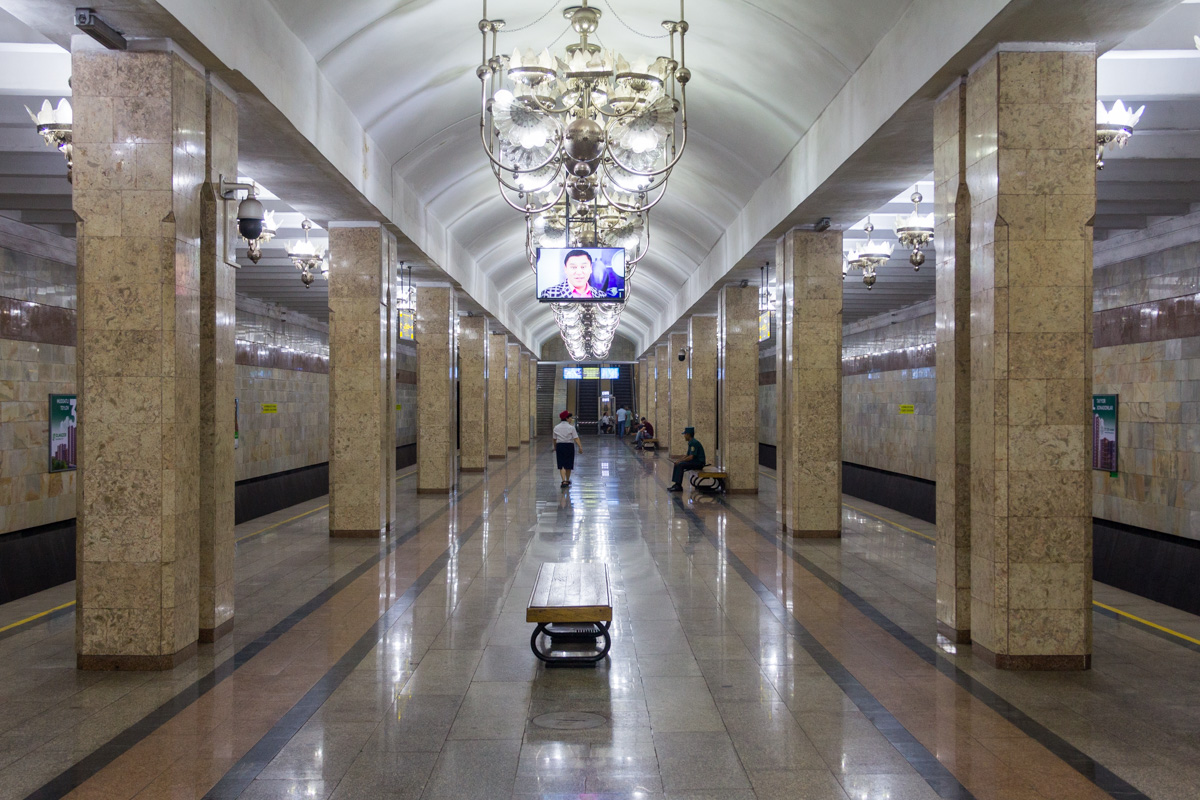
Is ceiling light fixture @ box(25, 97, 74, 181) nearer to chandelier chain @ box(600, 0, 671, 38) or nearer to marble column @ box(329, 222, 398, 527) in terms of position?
marble column @ box(329, 222, 398, 527)

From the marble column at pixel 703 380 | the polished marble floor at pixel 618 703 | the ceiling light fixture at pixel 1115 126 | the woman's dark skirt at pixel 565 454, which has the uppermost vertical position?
the ceiling light fixture at pixel 1115 126

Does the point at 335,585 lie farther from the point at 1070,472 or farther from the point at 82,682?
the point at 1070,472

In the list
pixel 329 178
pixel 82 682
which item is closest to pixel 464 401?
pixel 329 178

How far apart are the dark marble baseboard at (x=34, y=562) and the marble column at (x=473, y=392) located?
1267cm

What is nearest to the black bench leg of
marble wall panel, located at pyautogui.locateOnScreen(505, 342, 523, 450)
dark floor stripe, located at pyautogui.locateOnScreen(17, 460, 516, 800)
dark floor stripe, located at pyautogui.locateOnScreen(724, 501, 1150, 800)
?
dark floor stripe, located at pyautogui.locateOnScreen(17, 460, 516, 800)

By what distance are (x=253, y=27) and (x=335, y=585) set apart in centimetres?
481

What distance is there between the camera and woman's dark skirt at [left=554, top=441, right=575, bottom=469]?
57.7 feet

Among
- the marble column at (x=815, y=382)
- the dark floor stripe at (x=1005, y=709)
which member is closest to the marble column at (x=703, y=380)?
the marble column at (x=815, y=382)

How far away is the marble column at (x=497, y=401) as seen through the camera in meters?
26.9

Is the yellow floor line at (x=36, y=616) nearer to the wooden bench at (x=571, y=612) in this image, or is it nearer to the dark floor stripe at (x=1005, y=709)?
the wooden bench at (x=571, y=612)

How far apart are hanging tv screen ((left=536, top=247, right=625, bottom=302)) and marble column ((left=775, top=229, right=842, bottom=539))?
90.4 inches

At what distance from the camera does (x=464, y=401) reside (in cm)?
2175

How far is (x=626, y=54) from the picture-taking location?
32.4 ft

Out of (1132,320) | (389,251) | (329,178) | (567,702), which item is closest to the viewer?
(567,702)
